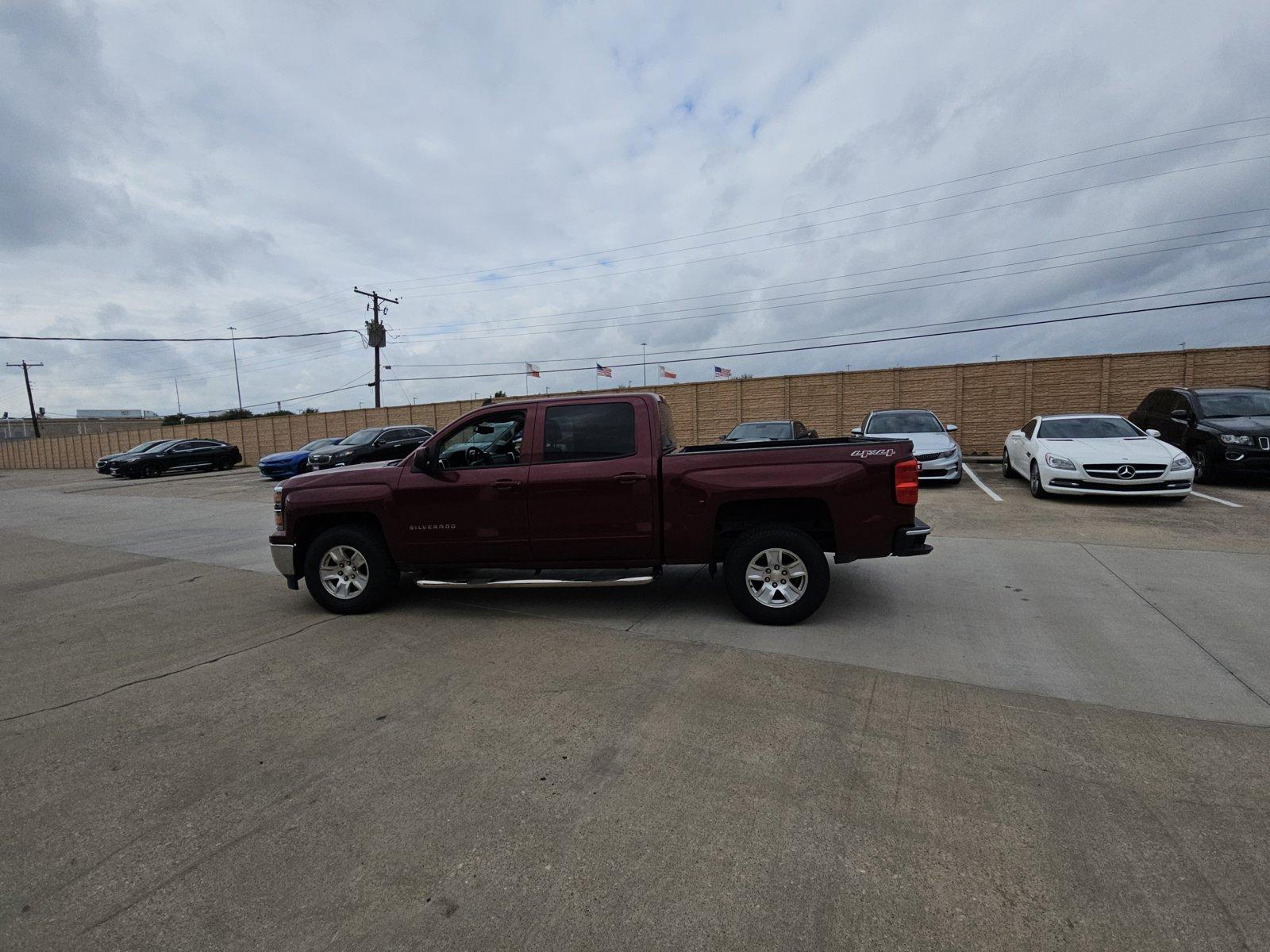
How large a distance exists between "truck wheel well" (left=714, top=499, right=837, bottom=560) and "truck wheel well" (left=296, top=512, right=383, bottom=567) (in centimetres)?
287

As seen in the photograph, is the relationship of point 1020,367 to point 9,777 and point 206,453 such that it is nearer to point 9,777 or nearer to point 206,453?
point 9,777

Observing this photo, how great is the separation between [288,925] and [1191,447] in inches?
545

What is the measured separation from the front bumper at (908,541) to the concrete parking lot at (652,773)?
0.56m

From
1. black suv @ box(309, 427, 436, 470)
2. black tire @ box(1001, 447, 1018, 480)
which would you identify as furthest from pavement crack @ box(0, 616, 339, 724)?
black suv @ box(309, 427, 436, 470)

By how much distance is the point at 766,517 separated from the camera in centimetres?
467

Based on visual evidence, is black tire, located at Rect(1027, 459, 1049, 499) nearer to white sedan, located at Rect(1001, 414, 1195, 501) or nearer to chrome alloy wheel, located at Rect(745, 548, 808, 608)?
white sedan, located at Rect(1001, 414, 1195, 501)

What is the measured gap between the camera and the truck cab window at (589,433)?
4.79m

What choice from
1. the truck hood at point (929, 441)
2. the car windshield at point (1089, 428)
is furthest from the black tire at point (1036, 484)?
the truck hood at point (929, 441)

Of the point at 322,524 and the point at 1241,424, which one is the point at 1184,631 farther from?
the point at 1241,424

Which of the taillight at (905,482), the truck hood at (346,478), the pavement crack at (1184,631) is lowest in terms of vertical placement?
the pavement crack at (1184,631)

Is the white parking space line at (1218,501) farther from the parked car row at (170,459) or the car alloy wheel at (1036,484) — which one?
the parked car row at (170,459)

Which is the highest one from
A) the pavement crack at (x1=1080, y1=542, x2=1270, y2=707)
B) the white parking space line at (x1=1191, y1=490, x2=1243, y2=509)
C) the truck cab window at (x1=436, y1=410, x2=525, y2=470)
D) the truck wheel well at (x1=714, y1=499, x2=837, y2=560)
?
the truck cab window at (x1=436, y1=410, x2=525, y2=470)

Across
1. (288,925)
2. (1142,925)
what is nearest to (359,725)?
(288,925)

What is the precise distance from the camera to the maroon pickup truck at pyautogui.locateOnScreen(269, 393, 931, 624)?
444 centimetres
